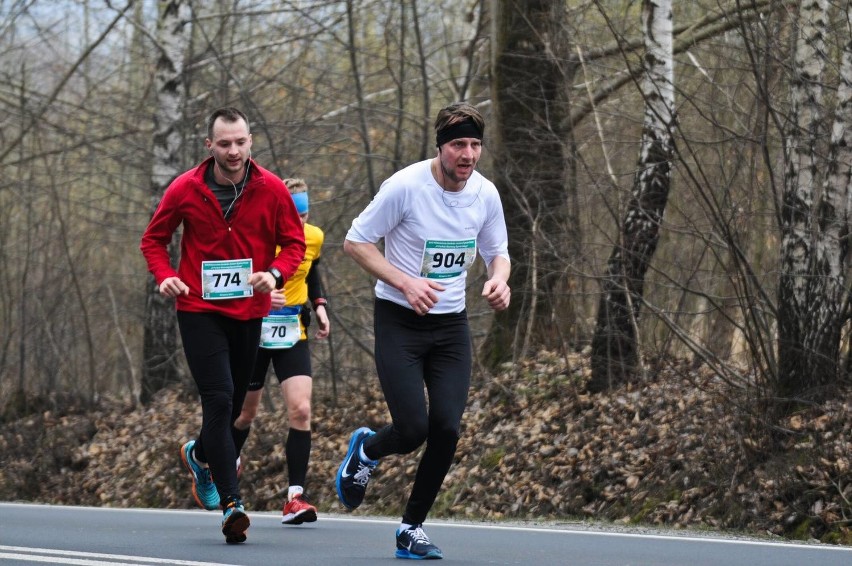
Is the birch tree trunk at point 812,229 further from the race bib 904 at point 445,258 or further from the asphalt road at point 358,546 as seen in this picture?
the race bib 904 at point 445,258

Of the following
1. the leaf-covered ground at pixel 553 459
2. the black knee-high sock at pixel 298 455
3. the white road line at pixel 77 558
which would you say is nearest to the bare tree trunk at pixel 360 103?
the leaf-covered ground at pixel 553 459

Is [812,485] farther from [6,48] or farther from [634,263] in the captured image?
[6,48]

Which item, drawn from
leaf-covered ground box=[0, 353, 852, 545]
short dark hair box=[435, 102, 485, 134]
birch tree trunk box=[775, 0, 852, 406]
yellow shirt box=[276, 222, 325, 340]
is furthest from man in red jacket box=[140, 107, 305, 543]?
birch tree trunk box=[775, 0, 852, 406]

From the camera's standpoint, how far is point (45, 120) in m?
19.4

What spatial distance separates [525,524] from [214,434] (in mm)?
3091

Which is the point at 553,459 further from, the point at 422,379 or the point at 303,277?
the point at 422,379

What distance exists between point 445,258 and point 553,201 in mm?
7683

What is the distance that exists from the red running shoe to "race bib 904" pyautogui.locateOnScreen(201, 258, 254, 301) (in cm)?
Answer: 205

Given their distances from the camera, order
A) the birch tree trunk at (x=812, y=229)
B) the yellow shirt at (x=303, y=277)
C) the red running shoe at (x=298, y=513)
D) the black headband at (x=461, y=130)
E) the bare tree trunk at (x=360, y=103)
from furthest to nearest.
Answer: the bare tree trunk at (x=360, y=103)
the birch tree trunk at (x=812, y=229)
the yellow shirt at (x=303, y=277)
the red running shoe at (x=298, y=513)
the black headband at (x=461, y=130)

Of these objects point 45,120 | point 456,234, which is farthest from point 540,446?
point 45,120

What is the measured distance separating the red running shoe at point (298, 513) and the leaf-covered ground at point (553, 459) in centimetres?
247

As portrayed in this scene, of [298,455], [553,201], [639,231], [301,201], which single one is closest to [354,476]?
[298,455]

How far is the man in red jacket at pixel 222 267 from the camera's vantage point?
756 cm

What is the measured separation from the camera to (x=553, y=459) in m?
12.0
